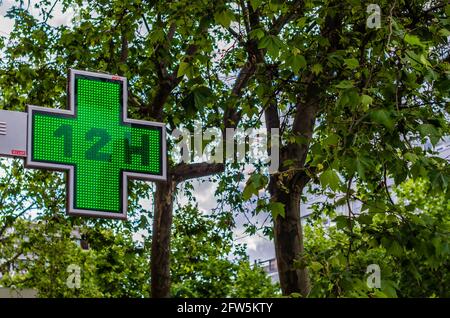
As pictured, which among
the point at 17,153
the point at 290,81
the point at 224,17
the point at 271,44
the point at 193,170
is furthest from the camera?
the point at 193,170

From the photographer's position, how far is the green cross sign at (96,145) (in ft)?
14.3

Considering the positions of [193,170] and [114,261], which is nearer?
[193,170]

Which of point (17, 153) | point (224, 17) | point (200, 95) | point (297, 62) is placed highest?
point (224, 17)

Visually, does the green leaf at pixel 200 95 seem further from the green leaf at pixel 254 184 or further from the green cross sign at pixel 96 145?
the green cross sign at pixel 96 145

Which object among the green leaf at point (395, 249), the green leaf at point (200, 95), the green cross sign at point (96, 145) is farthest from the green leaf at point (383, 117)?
the green cross sign at point (96, 145)

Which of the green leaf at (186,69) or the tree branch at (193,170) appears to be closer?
the green leaf at (186,69)

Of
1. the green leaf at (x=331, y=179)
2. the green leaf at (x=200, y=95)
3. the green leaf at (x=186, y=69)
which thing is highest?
the green leaf at (x=186, y=69)

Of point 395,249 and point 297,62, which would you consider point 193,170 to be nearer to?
point 297,62

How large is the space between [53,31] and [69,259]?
→ 332 inches

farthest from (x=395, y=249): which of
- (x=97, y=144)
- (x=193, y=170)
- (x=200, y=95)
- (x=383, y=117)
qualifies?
(x=193, y=170)

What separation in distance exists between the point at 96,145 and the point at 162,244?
884 cm

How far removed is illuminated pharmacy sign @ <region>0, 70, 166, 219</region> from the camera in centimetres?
437

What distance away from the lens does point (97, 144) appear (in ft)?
A: 14.7

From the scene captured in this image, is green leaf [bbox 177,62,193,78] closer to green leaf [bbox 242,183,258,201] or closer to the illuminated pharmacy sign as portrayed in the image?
green leaf [bbox 242,183,258,201]
